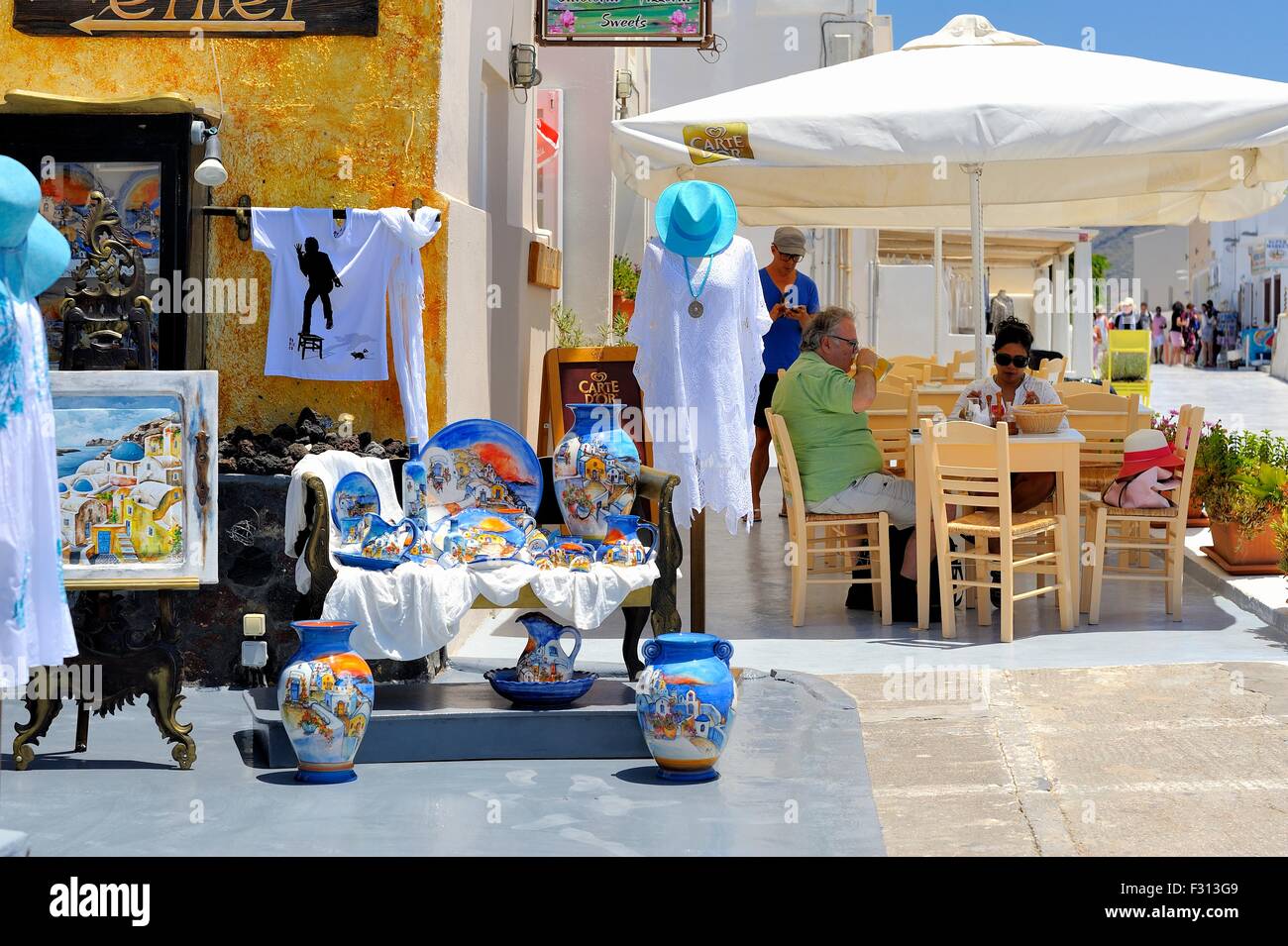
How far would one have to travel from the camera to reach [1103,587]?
360 inches

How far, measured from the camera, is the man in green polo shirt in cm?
804

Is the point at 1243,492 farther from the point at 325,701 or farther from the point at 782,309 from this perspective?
the point at 325,701

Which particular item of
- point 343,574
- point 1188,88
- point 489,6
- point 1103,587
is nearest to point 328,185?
point 489,6

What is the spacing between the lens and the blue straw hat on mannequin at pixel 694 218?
22.7 ft

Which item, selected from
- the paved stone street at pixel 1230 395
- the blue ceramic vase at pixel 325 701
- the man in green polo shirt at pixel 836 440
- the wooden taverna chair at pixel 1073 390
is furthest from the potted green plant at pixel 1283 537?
the paved stone street at pixel 1230 395

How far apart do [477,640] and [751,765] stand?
261 cm

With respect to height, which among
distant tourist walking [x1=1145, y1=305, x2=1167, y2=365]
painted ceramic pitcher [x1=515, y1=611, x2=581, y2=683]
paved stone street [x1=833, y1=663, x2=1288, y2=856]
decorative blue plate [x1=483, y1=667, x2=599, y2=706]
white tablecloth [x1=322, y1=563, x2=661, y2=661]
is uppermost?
distant tourist walking [x1=1145, y1=305, x2=1167, y2=365]

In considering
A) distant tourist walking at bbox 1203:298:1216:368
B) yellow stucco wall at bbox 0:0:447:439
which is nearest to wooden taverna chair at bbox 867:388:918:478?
yellow stucco wall at bbox 0:0:447:439

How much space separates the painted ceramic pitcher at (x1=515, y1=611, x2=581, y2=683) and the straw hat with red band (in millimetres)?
3402

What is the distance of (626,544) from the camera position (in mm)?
6148

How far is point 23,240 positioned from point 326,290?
8.78ft

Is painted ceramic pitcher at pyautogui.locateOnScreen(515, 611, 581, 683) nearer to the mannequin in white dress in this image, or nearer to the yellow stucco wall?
the mannequin in white dress

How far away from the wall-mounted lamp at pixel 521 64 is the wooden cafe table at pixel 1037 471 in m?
3.02

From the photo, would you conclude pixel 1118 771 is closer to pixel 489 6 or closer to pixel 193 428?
pixel 193 428
